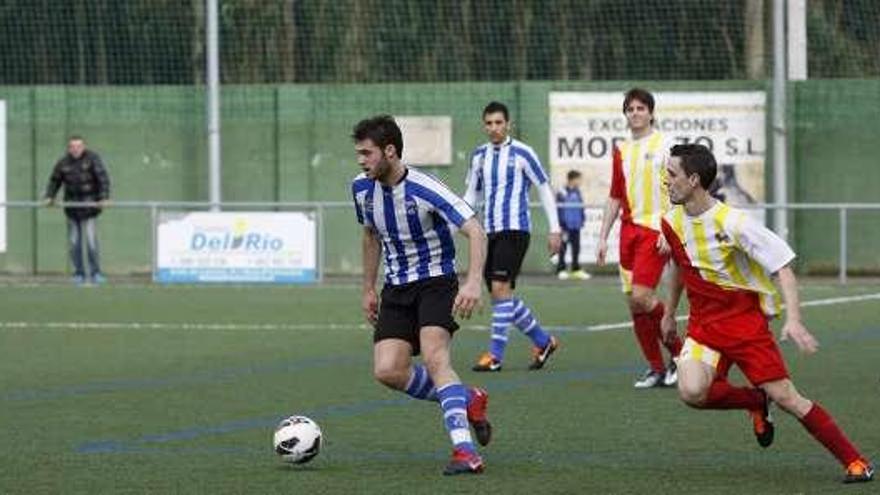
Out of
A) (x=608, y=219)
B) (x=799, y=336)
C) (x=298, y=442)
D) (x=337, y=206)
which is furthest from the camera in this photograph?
(x=337, y=206)

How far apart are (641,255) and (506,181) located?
2.09 m

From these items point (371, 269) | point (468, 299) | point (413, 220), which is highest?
point (413, 220)

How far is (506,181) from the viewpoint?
1605cm

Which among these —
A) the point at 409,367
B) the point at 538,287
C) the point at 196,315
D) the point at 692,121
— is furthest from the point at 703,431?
the point at 692,121

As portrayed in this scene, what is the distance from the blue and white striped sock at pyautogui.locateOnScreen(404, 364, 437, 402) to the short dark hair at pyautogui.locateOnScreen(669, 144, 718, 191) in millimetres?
1695

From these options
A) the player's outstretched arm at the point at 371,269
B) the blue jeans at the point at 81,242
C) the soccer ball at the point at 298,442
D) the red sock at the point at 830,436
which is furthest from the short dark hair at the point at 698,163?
the blue jeans at the point at 81,242

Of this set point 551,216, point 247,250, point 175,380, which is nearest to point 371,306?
point 175,380

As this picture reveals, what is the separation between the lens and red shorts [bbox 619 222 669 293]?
46.4 feet

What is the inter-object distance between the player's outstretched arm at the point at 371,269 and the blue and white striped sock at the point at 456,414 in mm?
657

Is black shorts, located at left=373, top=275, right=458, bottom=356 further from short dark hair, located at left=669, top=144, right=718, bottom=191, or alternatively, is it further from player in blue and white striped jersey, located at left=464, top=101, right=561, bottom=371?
player in blue and white striped jersey, located at left=464, top=101, right=561, bottom=371

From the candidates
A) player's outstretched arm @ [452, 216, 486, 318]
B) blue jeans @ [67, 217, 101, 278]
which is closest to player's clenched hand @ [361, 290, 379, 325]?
player's outstretched arm @ [452, 216, 486, 318]

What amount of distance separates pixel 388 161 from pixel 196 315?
477 inches

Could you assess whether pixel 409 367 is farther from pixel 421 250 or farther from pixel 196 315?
pixel 196 315

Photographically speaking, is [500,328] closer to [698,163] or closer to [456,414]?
[456,414]
